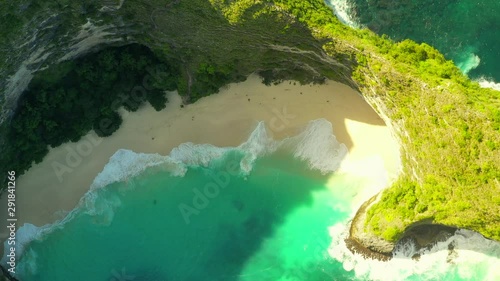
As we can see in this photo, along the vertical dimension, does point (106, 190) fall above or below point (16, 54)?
below

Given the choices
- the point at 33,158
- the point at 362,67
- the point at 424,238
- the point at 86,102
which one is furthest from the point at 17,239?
the point at 424,238

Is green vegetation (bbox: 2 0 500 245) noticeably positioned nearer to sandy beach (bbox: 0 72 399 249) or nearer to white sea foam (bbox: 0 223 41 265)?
sandy beach (bbox: 0 72 399 249)

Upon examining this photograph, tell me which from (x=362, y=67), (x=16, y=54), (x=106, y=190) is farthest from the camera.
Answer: (x=106, y=190)

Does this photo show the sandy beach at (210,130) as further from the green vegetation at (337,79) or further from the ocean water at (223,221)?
the green vegetation at (337,79)

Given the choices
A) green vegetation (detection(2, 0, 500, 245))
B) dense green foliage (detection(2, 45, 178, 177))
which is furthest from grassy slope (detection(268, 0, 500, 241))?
dense green foliage (detection(2, 45, 178, 177))

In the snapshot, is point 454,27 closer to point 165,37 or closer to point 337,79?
point 337,79

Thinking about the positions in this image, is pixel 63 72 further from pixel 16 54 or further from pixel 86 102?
pixel 16 54
